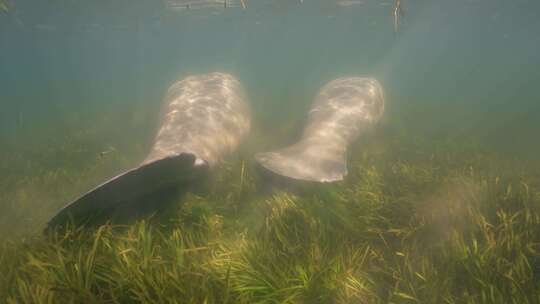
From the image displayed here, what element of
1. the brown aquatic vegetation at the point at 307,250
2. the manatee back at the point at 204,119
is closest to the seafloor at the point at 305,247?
the brown aquatic vegetation at the point at 307,250

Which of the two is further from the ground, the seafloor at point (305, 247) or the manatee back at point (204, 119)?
the manatee back at point (204, 119)

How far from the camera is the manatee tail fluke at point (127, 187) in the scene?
3564 mm

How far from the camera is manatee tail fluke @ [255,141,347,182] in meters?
5.05

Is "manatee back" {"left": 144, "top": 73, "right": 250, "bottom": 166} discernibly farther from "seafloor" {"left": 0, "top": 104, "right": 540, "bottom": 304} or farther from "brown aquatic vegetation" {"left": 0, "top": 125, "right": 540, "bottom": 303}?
"brown aquatic vegetation" {"left": 0, "top": 125, "right": 540, "bottom": 303}

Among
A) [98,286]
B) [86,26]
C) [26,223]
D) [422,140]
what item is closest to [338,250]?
[98,286]

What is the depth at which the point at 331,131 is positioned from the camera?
7012 mm

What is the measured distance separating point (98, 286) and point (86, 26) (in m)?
38.3

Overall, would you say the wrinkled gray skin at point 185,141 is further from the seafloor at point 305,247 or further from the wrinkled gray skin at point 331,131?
the wrinkled gray skin at point 331,131

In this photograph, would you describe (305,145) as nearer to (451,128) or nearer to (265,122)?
(265,122)

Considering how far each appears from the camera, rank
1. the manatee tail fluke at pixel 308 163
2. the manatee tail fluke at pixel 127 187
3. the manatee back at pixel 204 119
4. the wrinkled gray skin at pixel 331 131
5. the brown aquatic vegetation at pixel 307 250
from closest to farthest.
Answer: the brown aquatic vegetation at pixel 307 250 < the manatee tail fluke at pixel 127 187 < the manatee tail fluke at pixel 308 163 < the wrinkled gray skin at pixel 331 131 < the manatee back at pixel 204 119

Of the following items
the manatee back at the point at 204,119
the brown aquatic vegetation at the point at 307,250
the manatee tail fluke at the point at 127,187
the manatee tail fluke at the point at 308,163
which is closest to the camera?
the brown aquatic vegetation at the point at 307,250

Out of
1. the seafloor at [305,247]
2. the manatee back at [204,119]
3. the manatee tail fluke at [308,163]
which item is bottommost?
the seafloor at [305,247]

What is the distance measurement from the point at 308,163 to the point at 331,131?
181cm

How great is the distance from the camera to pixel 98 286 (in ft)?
10.5
